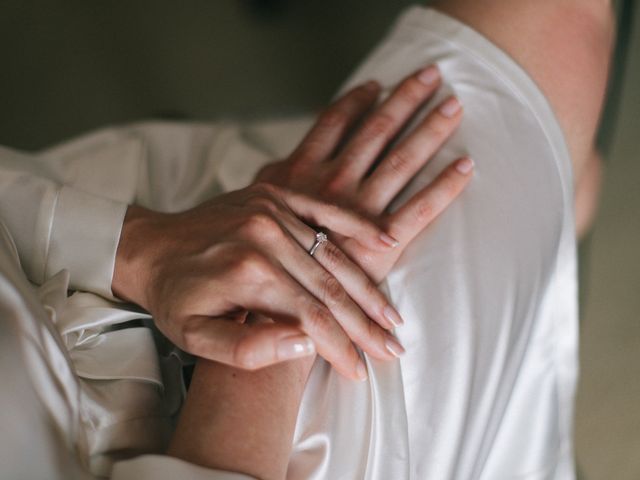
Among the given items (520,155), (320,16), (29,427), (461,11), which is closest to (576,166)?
(520,155)

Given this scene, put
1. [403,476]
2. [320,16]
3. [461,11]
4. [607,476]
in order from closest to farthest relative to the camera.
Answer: [403,476], [461,11], [607,476], [320,16]

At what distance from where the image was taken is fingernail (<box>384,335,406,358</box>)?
0.66 m

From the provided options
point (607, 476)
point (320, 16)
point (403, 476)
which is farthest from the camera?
point (320, 16)

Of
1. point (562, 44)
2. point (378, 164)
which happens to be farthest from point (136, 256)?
point (562, 44)

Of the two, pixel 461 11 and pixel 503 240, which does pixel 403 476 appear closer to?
pixel 503 240

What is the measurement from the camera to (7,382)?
52 cm

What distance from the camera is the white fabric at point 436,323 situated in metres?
0.63

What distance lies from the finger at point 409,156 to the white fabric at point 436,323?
2 centimetres

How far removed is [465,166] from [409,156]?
2.5 inches

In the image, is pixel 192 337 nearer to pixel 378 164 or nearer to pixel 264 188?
pixel 264 188

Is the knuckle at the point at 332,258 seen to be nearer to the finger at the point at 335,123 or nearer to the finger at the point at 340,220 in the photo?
the finger at the point at 340,220

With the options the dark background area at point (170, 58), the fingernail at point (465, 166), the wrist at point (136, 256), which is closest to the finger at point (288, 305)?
the wrist at point (136, 256)

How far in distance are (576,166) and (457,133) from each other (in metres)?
0.16

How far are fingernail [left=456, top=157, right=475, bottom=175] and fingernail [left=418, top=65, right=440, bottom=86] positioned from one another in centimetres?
13
